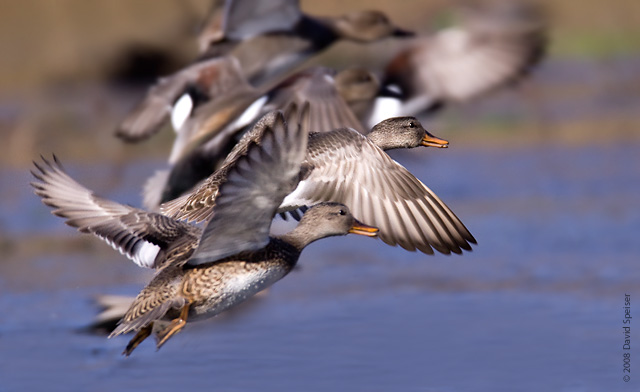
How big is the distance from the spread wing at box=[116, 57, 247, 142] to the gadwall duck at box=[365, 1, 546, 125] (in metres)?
1.02

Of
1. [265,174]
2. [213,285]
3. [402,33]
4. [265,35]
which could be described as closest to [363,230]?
[213,285]

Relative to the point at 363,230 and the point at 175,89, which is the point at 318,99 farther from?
the point at 363,230

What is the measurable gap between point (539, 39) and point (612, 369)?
2662 mm

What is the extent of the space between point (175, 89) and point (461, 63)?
77.6 inches

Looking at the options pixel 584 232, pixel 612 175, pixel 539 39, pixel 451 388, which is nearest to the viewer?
pixel 451 388

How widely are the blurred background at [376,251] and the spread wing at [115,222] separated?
3.18 feet

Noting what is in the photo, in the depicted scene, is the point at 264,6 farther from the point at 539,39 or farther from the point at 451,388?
the point at 451,388

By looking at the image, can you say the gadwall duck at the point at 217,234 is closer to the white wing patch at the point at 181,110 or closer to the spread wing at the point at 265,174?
the spread wing at the point at 265,174

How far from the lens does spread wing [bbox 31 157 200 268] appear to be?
531cm

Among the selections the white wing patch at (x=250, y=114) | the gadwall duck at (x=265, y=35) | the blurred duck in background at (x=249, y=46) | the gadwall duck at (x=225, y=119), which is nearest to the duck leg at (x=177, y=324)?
the gadwall duck at (x=225, y=119)

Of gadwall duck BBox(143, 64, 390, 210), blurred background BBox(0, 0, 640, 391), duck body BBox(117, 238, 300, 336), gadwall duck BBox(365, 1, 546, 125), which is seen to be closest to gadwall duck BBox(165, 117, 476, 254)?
duck body BBox(117, 238, 300, 336)

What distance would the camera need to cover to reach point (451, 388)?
577 centimetres

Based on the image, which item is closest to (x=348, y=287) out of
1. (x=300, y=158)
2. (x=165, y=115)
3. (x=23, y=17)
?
(x=165, y=115)

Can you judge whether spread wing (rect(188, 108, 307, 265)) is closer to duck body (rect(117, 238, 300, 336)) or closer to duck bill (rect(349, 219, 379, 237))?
duck body (rect(117, 238, 300, 336))
